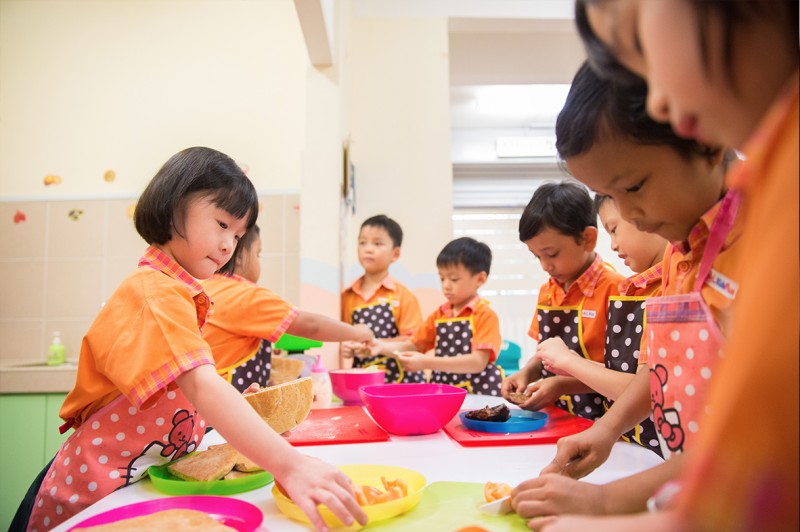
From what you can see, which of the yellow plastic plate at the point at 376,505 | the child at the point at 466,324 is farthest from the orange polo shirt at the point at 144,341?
the child at the point at 466,324

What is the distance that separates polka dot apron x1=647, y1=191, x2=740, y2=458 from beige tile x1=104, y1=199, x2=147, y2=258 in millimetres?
2548

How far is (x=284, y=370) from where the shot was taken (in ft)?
5.39

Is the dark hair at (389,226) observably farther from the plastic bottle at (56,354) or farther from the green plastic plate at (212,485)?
the green plastic plate at (212,485)

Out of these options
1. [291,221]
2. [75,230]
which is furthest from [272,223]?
[75,230]

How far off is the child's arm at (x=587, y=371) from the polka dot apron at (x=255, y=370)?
794mm

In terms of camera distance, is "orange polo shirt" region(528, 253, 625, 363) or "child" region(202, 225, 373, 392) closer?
"orange polo shirt" region(528, 253, 625, 363)

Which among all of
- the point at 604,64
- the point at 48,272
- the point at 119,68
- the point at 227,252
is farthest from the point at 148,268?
the point at 119,68

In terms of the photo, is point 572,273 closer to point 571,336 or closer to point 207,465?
Result: point 571,336

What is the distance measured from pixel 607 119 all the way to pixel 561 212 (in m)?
0.74

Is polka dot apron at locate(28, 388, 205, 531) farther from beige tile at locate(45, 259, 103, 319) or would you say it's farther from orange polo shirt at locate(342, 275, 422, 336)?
beige tile at locate(45, 259, 103, 319)

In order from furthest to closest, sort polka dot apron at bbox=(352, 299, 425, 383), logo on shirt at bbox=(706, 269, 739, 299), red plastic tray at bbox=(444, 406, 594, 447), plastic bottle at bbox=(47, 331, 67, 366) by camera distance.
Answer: plastic bottle at bbox=(47, 331, 67, 366) < polka dot apron at bbox=(352, 299, 425, 383) < red plastic tray at bbox=(444, 406, 594, 447) < logo on shirt at bbox=(706, 269, 739, 299)

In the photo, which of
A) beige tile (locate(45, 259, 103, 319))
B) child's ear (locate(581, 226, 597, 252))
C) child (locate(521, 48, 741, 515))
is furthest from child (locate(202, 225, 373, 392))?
beige tile (locate(45, 259, 103, 319))

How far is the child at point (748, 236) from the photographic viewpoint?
253 mm

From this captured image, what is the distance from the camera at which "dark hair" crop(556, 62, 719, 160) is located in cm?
54
